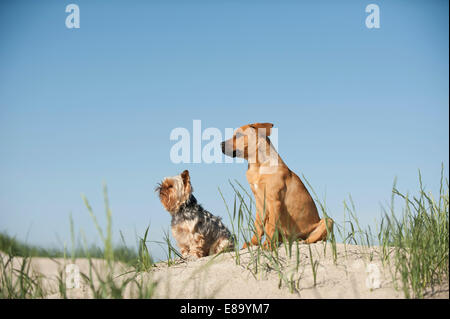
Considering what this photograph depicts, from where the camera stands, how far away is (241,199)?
18.5 ft

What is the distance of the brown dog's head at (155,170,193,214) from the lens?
7.75 metres

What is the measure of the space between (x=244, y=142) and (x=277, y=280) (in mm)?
2409

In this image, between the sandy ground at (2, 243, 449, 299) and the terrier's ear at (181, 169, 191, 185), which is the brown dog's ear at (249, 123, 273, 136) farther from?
the sandy ground at (2, 243, 449, 299)

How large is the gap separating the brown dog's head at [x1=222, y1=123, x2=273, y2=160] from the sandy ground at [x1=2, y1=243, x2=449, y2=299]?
5.44ft

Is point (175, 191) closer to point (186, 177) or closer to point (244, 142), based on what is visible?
point (186, 177)

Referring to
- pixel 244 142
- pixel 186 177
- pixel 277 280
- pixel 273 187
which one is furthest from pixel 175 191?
pixel 277 280

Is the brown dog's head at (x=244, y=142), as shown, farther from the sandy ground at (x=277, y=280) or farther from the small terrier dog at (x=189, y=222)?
the sandy ground at (x=277, y=280)

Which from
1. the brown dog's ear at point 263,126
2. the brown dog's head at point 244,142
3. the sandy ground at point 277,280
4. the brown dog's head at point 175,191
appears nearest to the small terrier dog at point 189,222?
the brown dog's head at point 175,191

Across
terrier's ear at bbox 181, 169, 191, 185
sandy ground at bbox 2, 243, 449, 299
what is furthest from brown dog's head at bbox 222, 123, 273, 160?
sandy ground at bbox 2, 243, 449, 299
